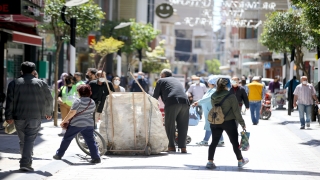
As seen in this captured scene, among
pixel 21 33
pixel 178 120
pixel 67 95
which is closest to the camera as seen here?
pixel 178 120

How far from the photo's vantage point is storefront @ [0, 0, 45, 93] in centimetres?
1909

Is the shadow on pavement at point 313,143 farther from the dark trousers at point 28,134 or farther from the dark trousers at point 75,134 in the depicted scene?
the dark trousers at point 28,134

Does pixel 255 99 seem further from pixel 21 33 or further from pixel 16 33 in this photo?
pixel 16 33

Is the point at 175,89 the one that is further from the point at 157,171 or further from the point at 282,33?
the point at 282,33

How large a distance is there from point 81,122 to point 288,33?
2276 cm

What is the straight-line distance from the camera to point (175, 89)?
51.3 feet

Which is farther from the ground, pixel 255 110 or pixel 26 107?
pixel 26 107

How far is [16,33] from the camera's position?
82.0ft

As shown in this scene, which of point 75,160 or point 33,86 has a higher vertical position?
point 33,86

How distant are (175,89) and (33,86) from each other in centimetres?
450

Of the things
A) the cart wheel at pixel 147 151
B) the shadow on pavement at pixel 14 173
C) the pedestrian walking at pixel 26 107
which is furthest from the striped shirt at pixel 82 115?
the cart wheel at pixel 147 151

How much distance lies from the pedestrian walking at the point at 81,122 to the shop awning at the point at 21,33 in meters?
10.6

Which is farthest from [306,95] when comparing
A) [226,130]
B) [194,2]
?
[194,2]

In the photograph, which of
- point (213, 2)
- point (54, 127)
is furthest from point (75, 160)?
point (213, 2)
